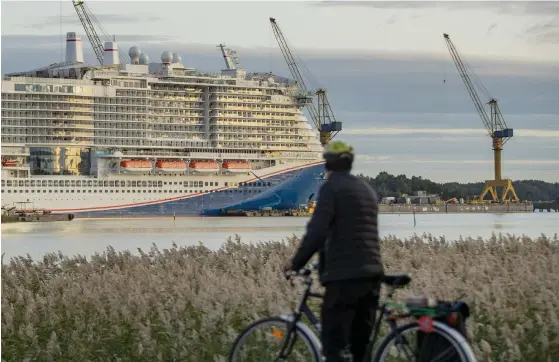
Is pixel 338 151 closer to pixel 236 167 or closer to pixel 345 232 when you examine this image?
pixel 345 232

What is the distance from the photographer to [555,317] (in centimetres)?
1080

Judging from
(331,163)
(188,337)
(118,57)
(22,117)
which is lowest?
(188,337)

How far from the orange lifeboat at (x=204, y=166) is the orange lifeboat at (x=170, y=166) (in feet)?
4.78

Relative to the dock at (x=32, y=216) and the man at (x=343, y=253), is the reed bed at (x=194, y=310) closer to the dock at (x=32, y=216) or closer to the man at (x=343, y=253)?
the man at (x=343, y=253)

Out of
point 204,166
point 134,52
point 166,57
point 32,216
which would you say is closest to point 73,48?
point 134,52

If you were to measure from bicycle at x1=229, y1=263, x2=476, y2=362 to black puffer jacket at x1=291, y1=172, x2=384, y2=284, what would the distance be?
0.26 m

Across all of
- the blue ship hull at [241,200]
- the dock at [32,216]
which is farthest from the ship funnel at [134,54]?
the dock at [32,216]

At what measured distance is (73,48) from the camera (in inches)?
4247

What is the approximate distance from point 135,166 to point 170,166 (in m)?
A: 3.03

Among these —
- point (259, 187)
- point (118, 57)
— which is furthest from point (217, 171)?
point (118, 57)

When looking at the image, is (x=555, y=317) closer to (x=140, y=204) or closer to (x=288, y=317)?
(x=288, y=317)

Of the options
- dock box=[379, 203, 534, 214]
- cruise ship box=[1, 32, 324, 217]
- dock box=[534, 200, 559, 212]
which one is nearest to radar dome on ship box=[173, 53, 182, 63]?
cruise ship box=[1, 32, 324, 217]

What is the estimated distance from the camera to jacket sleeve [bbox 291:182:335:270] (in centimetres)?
772

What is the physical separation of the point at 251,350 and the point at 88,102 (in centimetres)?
9378
